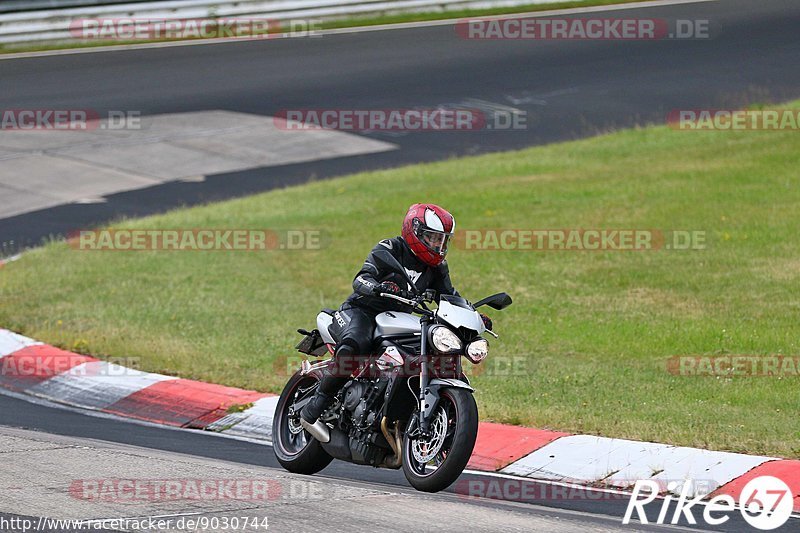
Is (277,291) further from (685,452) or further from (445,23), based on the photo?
(445,23)

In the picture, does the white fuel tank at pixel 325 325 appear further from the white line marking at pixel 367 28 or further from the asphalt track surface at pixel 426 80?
the white line marking at pixel 367 28

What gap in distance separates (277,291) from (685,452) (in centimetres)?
750

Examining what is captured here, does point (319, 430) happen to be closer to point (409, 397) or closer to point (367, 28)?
point (409, 397)

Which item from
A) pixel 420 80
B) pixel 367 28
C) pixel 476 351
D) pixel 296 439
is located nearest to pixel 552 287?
pixel 296 439

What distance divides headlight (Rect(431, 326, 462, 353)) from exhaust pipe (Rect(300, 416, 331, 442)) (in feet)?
4.31

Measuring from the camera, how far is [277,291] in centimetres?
1594

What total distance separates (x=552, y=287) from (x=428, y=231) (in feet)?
24.0

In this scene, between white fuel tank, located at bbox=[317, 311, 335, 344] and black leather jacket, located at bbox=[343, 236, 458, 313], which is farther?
white fuel tank, located at bbox=[317, 311, 335, 344]

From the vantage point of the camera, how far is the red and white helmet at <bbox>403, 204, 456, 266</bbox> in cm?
840

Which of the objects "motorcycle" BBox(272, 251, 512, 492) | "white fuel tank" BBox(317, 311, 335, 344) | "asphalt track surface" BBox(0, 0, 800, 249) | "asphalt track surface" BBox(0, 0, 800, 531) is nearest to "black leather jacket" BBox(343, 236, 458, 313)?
"motorcycle" BBox(272, 251, 512, 492)

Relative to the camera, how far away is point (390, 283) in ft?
27.9

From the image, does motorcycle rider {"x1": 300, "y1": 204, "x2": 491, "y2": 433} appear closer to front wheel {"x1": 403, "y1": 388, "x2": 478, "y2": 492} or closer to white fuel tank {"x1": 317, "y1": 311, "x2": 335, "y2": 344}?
white fuel tank {"x1": 317, "y1": 311, "x2": 335, "y2": 344}

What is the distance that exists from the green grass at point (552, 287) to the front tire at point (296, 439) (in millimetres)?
2069

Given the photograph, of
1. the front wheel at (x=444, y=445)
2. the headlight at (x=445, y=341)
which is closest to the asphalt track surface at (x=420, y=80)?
the front wheel at (x=444, y=445)
